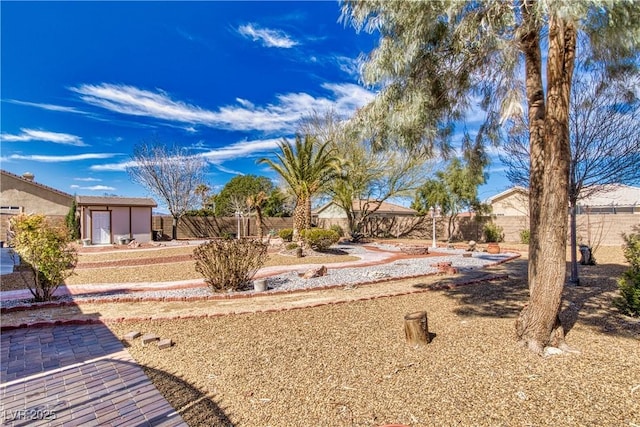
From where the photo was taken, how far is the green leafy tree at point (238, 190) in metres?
36.0

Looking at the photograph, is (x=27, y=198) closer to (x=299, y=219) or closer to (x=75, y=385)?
(x=299, y=219)

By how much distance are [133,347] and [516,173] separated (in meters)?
9.81

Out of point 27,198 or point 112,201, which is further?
point 27,198

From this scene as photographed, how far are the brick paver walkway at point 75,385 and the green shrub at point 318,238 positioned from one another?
1082cm

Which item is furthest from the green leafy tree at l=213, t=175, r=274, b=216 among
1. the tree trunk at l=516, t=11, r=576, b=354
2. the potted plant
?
the tree trunk at l=516, t=11, r=576, b=354

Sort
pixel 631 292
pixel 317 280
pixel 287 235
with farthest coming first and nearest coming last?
pixel 287 235 < pixel 317 280 < pixel 631 292

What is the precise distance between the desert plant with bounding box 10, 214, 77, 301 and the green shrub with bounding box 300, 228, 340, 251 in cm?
955

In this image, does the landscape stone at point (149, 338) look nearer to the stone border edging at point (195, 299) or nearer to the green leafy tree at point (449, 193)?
the stone border edging at point (195, 299)

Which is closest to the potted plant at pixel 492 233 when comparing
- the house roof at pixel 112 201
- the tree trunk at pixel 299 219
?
the tree trunk at pixel 299 219

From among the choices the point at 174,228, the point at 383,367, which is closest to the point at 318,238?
the point at 383,367

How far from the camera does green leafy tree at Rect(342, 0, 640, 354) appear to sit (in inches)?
136

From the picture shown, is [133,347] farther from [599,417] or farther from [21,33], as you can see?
[21,33]

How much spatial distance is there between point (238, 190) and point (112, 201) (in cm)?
1804

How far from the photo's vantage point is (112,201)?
21953mm
